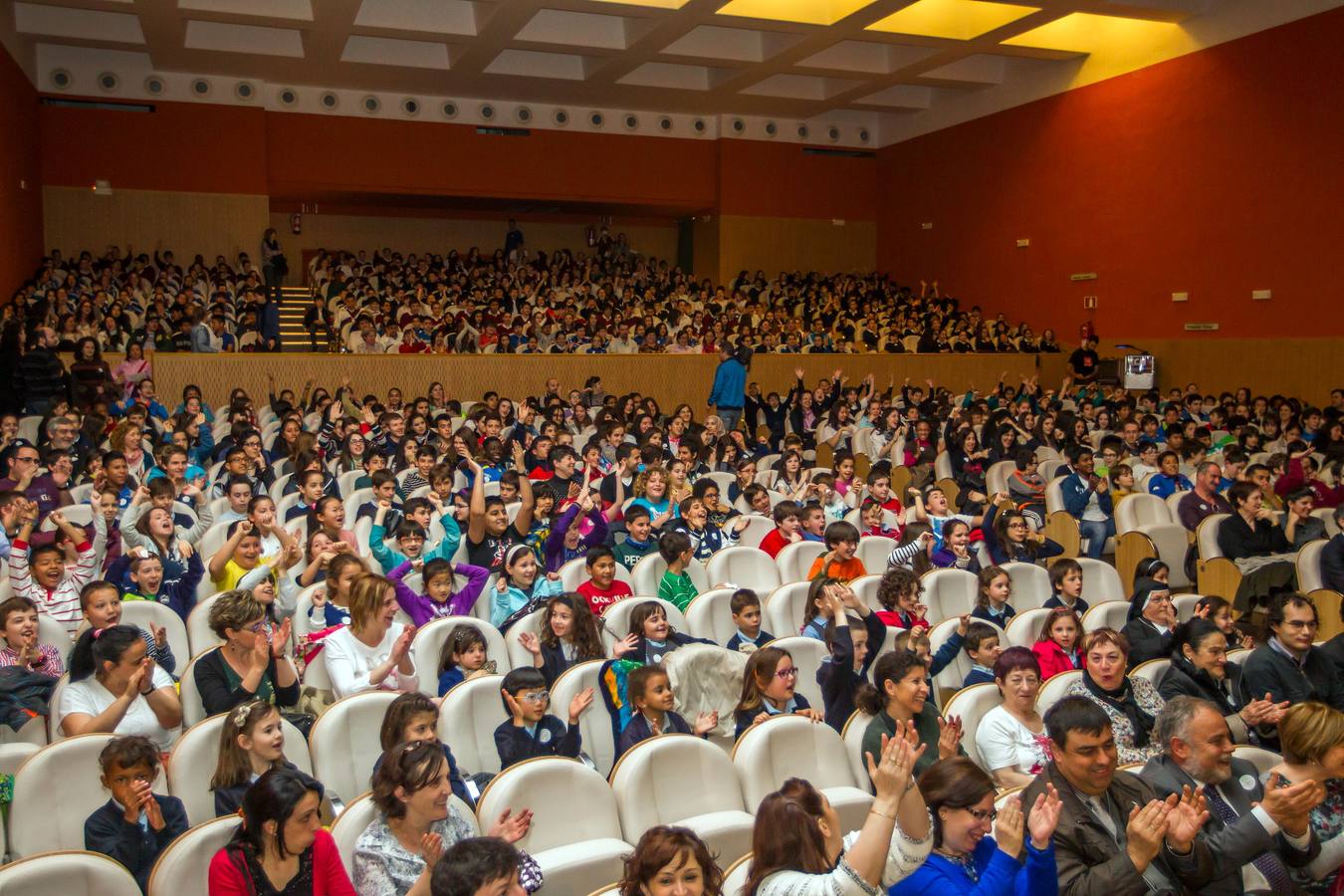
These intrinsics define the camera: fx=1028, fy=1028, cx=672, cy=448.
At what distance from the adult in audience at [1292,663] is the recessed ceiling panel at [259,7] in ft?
40.2

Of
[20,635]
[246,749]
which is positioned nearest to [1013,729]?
[246,749]

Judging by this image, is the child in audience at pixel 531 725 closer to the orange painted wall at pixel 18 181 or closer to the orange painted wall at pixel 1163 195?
the orange painted wall at pixel 18 181

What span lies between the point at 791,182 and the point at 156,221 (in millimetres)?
10652

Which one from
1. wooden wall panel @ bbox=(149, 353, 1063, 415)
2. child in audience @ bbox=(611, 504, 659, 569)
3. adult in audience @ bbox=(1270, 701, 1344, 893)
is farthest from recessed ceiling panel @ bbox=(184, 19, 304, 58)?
adult in audience @ bbox=(1270, 701, 1344, 893)

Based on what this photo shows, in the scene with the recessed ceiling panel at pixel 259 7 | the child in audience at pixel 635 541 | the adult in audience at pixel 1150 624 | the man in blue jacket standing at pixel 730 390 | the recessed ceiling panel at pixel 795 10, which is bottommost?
the adult in audience at pixel 1150 624

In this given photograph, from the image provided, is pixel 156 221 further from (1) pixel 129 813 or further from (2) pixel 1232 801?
(2) pixel 1232 801

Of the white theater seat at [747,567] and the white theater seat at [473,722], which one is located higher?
the white theater seat at [747,567]

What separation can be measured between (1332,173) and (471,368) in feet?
34.1

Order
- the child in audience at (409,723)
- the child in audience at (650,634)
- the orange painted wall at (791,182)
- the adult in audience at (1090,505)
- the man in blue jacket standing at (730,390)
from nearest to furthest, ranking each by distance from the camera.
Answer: the child in audience at (409,723) → the child in audience at (650,634) → the adult in audience at (1090,505) → the man in blue jacket standing at (730,390) → the orange painted wall at (791,182)

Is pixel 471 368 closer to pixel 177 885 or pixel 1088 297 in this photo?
pixel 1088 297

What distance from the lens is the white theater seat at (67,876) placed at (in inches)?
99.6

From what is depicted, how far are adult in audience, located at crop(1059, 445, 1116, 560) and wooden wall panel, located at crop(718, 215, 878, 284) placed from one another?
11.5 meters

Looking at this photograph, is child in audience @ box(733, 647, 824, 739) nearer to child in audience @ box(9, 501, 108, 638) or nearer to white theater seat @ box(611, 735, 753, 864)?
white theater seat @ box(611, 735, 753, 864)

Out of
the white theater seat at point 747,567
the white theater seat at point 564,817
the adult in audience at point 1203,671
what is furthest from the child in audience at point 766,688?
the white theater seat at point 747,567
